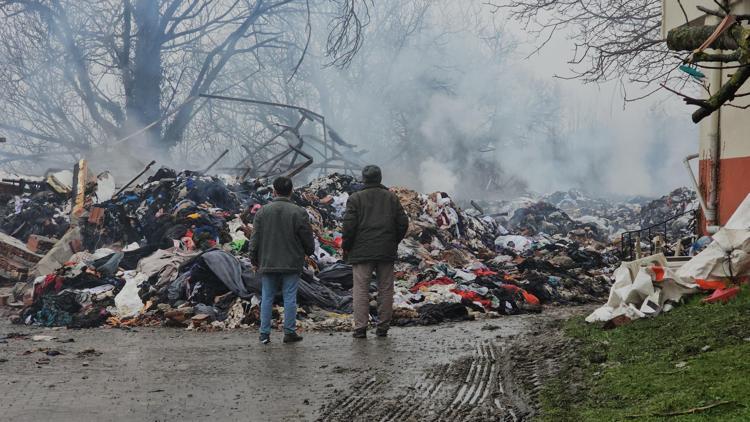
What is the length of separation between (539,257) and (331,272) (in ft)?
20.3

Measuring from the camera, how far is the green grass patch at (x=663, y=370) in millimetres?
4090

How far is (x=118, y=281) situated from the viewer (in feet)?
38.1

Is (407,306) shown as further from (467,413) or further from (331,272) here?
(467,413)

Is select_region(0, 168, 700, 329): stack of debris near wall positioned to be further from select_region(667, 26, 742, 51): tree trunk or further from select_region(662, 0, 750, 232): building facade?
select_region(667, 26, 742, 51): tree trunk

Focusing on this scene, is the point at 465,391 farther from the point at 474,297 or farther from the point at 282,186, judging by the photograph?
the point at 474,297

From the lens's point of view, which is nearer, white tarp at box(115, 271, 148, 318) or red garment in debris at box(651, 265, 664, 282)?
red garment in debris at box(651, 265, 664, 282)

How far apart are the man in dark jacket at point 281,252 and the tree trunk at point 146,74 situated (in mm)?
18152

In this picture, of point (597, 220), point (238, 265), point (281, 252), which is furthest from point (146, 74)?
point (281, 252)

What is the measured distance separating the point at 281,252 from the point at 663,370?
4.43 metres

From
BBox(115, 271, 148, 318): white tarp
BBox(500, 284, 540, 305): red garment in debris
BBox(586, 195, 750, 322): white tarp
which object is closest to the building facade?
BBox(500, 284, 540, 305): red garment in debris

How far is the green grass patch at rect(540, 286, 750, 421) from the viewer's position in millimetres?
4090

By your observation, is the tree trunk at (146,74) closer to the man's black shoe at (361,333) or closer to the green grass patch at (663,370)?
the man's black shoe at (361,333)

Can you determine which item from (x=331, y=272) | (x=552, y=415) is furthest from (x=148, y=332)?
(x=552, y=415)

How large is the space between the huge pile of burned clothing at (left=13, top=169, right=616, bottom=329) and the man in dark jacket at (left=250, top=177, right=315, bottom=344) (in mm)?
1424
